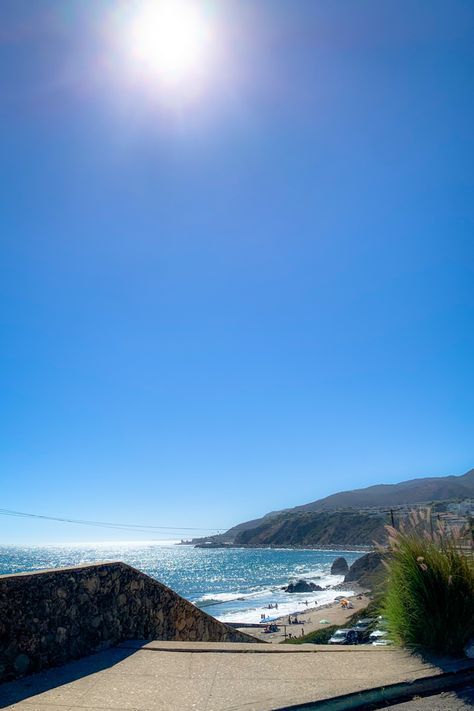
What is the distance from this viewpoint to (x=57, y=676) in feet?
14.5

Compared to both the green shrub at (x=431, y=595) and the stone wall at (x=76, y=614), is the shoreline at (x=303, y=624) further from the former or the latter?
the green shrub at (x=431, y=595)

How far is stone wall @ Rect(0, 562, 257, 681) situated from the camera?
4441mm

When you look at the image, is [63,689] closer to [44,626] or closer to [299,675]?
[44,626]

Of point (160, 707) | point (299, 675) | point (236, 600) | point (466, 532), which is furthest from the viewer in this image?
point (236, 600)

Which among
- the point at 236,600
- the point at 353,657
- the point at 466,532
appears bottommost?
the point at 236,600

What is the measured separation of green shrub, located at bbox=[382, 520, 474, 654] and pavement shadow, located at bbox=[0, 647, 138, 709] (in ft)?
9.53

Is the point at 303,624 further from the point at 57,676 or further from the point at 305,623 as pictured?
the point at 57,676

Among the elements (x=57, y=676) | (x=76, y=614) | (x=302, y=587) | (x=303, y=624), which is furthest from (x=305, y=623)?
(x=57, y=676)

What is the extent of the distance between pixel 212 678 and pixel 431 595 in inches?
86.5

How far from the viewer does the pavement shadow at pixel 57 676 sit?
3.94 meters

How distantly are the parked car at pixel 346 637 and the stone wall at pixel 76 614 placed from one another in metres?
19.8

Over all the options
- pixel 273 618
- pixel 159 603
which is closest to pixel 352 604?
pixel 273 618

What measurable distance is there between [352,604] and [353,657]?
64.5 meters

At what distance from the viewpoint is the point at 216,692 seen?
3.83 m
